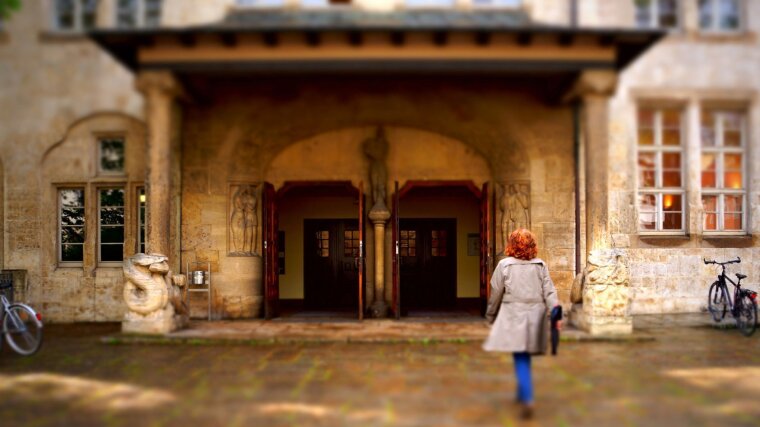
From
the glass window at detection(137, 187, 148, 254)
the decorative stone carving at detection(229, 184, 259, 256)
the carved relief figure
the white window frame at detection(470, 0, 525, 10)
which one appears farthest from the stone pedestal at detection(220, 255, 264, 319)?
the white window frame at detection(470, 0, 525, 10)

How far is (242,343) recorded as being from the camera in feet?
31.5

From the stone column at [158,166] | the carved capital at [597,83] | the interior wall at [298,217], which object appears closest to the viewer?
the carved capital at [597,83]

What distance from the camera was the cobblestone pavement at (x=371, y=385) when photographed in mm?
5676

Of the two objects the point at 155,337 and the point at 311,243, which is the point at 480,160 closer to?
the point at 311,243

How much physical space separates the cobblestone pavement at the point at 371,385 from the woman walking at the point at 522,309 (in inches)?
16.0

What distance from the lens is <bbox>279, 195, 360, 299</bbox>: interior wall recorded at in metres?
16.1

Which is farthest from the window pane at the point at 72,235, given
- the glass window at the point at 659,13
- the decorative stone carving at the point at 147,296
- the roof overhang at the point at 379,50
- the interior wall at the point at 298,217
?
the glass window at the point at 659,13

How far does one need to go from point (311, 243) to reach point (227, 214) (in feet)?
14.1

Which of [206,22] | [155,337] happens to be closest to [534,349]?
[155,337]

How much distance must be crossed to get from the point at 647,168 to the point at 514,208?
2.70 meters

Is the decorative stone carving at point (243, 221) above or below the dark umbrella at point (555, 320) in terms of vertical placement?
above

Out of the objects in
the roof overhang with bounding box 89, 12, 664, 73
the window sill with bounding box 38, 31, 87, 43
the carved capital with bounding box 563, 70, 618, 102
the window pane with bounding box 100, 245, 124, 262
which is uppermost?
the window sill with bounding box 38, 31, 87, 43

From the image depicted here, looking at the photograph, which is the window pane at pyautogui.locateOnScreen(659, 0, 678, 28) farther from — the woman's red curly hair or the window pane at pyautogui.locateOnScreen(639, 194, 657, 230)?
the woman's red curly hair

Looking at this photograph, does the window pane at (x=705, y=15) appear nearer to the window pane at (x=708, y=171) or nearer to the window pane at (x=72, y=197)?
the window pane at (x=708, y=171)
